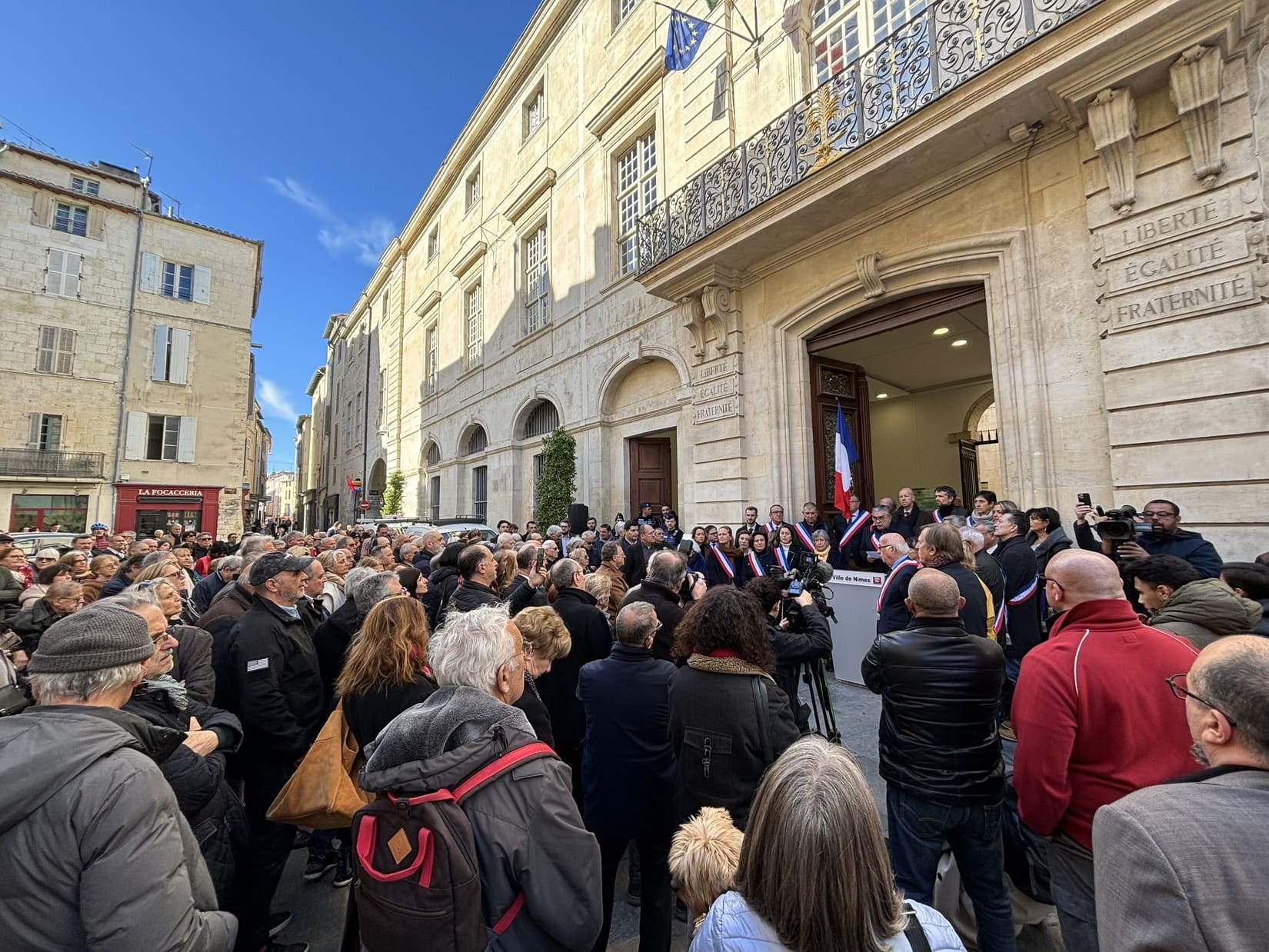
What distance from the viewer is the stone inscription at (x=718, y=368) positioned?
986 centimetres

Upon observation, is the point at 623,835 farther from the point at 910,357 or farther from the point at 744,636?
the point at 910,357

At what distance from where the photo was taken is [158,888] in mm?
1359

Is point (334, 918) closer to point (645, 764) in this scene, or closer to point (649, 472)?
point (645, 764)

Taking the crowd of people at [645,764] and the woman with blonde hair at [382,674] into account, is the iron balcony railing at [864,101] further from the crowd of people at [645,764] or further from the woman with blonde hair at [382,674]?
the woman with blonde hair at [382,674]

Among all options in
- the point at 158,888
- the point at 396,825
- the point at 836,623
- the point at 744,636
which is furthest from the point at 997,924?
the point at 836,623

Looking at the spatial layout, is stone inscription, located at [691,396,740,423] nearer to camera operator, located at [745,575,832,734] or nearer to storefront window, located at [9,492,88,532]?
camera operator, located at [745,575,832,734]

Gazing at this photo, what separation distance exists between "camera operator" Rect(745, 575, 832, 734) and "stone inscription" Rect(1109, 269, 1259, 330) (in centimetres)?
498

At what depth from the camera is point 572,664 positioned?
10.9 feet

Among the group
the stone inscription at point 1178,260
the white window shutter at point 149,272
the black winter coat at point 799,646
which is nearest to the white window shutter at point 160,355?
the white window shutter at point 149,272

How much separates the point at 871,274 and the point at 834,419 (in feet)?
8.43

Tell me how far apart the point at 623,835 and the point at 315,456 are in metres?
60.6

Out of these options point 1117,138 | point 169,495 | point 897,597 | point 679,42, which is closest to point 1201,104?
point 1117,138

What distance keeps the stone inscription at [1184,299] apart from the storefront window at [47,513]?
98.9ft

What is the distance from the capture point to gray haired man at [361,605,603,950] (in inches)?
57.2
